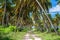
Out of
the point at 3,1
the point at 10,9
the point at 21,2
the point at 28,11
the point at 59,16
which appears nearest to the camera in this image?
the point at 21,2

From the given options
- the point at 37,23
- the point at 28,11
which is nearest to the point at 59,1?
the point at 28,11

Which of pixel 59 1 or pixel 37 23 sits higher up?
pixel 59 1

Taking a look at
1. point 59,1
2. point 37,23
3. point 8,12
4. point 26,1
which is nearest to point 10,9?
point 8,12

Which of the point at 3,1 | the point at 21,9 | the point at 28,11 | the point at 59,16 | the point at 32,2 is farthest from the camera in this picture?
the point at 59,16

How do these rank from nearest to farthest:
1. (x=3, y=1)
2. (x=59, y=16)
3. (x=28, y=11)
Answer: (x=28, y=11) < (x=3, y=1) < (x=59, y=16)

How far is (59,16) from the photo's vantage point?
151 feet

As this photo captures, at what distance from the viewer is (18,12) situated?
34281mm

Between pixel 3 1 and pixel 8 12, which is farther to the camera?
pixel 8 12

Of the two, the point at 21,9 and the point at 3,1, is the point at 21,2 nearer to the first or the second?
the point at 21,9

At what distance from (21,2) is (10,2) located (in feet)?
39.7

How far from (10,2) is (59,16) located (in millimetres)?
11216

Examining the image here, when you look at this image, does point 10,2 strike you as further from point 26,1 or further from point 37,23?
point 26,1

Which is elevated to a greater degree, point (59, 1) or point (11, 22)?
point (59, 1)

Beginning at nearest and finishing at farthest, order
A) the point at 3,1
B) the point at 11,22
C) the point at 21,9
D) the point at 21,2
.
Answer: the point at 21,2, the point at 21,9, the point at 3,1, the point at 11,22
